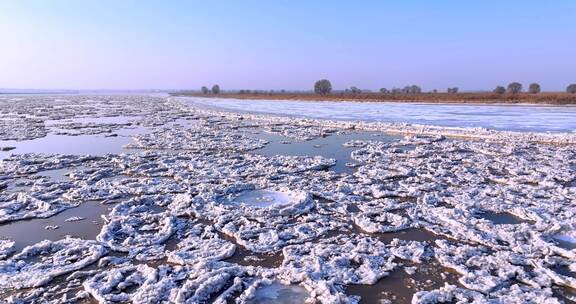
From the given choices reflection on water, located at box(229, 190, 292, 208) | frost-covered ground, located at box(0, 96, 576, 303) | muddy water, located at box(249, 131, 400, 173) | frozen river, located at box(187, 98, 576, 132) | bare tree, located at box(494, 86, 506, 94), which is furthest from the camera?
bare tree, located at box(494, 86, 506, 94)

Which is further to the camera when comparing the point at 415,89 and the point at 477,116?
the point at 415,89

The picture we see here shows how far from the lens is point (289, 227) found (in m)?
5.81

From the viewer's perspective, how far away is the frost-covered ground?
4047 mm

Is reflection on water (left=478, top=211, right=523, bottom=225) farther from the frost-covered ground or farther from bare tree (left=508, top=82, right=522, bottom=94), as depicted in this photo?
bare tree (left=508, top=82, right=522, bottom=94)

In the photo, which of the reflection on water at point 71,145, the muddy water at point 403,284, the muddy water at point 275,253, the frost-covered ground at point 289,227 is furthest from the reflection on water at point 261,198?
the reflection on water at point 71,145

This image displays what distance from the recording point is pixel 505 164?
396 inches

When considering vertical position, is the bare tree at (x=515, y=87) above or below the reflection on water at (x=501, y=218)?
above

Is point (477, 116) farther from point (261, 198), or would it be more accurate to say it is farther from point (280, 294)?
point (280, 294)

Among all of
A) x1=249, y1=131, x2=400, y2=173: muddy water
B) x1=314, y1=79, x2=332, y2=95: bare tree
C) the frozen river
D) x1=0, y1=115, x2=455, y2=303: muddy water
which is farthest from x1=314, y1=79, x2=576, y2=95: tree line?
x1=0, y1=115, x2=455, y2=303: muddy water

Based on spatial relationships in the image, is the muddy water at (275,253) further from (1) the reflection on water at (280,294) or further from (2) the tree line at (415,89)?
(2) the tree line at (415,89)

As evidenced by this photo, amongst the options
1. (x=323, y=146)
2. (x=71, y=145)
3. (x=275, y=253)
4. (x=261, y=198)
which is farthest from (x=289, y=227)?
(x=71, y=145)

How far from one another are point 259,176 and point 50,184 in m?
4.47

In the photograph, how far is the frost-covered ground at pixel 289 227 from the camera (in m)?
4.05

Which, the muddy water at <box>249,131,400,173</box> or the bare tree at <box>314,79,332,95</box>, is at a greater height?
the bare tree at <box>314,79,332,95</box>
